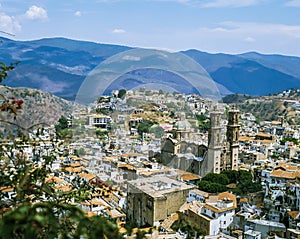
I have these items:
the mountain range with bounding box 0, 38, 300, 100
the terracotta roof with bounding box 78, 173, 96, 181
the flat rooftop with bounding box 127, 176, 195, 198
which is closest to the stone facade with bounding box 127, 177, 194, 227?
the flat rooftop with bounding box 127, 176, 195, 198

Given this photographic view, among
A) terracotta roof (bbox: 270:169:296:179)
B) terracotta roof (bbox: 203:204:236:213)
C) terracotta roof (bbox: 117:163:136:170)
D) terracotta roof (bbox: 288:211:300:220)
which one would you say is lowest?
terracotta roof (bbox: 270:169:296:179)

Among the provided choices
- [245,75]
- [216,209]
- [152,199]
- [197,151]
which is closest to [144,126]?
[197,151]

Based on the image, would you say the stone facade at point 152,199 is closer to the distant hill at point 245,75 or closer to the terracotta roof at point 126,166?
the terracotta roof at point 126,166

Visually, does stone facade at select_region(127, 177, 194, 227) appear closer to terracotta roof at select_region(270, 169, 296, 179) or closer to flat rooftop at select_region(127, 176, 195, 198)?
flat rooftop at select_region(127, 176, 195, 198)

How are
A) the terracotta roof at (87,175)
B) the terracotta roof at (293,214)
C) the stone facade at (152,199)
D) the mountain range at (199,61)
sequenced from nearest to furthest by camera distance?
the terracotta roof at (293,214) < the stone facade at (152,199) < the terracotta roof at (87,175) < the mountain range at (199,61)

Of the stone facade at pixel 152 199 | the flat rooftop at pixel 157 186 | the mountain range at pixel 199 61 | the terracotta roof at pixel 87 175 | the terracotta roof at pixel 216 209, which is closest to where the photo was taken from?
the terracotta roof at pixel 216 209

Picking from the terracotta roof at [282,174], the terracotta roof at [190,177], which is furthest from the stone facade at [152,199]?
the terracotta roof at [282,174]
